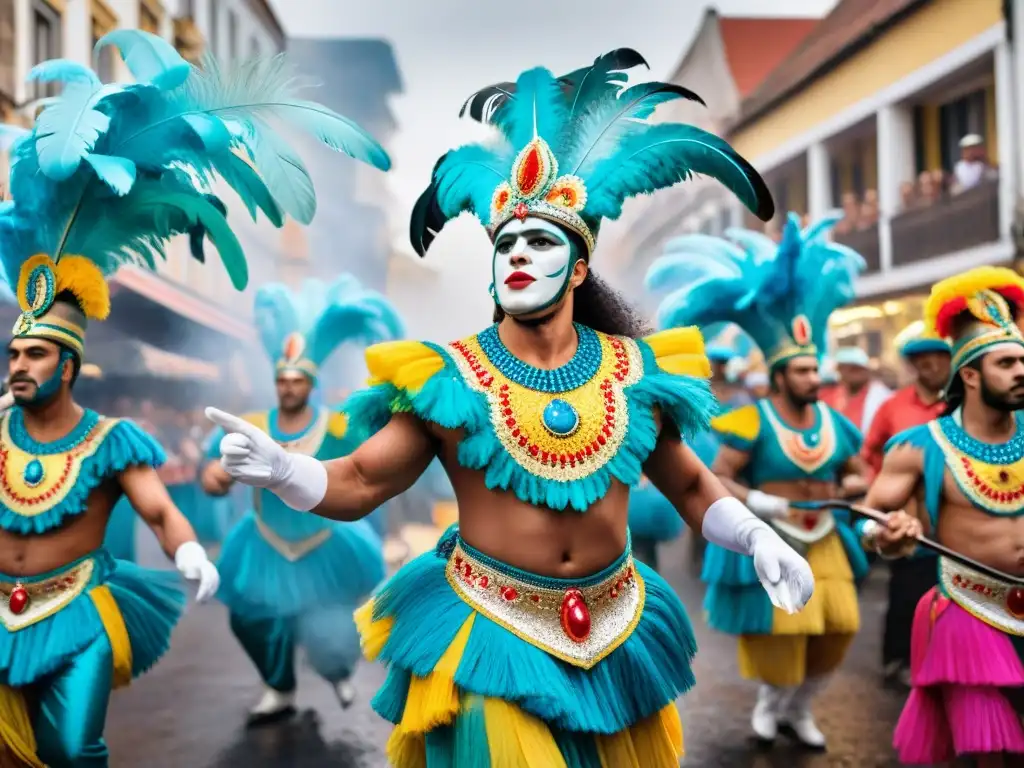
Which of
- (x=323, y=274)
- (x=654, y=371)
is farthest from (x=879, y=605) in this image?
(x=323, y=274)

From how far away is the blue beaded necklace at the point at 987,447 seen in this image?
15.6ft

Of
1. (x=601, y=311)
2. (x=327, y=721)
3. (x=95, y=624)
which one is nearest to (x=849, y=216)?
(x=327, y=721)

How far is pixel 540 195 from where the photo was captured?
3.68m

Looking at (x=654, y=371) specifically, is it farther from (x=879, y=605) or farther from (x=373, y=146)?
(x=879, y=605)

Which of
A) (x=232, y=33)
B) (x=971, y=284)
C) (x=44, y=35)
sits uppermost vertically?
(x=232, y=33)

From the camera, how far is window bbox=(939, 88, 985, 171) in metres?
16.6

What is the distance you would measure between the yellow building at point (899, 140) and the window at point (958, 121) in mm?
18

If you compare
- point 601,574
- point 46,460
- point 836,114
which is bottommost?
point 601,574

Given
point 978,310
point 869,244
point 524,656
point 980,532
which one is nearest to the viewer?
point 524,656

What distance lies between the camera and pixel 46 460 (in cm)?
450

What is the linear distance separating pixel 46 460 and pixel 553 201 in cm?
221

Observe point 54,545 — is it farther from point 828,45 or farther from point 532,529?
point 828,45

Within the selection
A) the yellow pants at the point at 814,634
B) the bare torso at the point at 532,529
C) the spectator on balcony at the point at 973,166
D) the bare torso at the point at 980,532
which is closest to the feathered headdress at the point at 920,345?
the yellow pants at the point at 814,634

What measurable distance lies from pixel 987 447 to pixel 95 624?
351 centimetres
